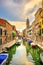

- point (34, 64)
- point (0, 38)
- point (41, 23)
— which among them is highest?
point (41, 23)

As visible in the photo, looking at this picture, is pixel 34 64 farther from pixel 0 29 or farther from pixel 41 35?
pixel 41 35

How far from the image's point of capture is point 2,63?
9.73 meters

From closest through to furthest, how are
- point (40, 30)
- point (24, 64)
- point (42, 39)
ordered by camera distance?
point (24, 64) → point (42, 39) → point (40, 30)

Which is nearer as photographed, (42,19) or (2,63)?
(2,63)

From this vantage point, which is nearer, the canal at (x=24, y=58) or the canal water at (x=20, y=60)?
the canal water at (x=20, y=60)

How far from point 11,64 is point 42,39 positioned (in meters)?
18.7

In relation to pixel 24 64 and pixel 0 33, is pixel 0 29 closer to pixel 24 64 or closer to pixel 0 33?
pixel 0 33

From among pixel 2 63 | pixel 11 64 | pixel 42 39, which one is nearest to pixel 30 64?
pixel 11 64

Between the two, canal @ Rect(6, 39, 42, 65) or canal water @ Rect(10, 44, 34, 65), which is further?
canal @ Rect(6, 39, 42, 65)

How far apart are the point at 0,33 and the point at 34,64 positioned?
1469cm

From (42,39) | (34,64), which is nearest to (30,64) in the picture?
(34,64)

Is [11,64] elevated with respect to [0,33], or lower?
lower

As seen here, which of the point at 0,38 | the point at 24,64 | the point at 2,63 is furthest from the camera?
the point at 0,38

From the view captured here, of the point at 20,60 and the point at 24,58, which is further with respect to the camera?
the point at 24,58
